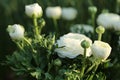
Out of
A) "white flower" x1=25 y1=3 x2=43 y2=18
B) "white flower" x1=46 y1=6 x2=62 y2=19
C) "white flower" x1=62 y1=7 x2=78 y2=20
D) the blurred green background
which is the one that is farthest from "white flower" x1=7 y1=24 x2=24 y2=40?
"white flower" x1=62 y1=7 x2=78 y2=20

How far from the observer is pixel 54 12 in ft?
4.07

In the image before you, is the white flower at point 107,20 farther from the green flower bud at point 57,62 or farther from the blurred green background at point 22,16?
the green flower bud at point 57,62

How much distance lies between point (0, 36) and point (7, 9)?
166 mm

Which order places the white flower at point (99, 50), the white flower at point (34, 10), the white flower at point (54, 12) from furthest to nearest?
→ 1. the white flower at point (54, 12)
2. the white flower at point (34, 10)
3. the white flower at point (99, 50)

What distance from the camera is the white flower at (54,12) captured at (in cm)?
122

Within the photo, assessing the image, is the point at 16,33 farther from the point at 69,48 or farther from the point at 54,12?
the point at 54,12

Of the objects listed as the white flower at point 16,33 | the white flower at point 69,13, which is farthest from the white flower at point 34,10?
the white flower at point 69,13

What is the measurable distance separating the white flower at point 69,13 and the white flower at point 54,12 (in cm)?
5

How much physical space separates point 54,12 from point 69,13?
4.2 inches

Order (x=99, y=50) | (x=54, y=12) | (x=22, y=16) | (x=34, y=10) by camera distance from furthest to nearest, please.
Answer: (x=22, y=16) → (x=54, y=12) → (x=34, y=10) → (x=99, y=50)

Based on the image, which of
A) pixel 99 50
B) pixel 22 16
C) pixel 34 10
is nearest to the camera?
pixel 99 50

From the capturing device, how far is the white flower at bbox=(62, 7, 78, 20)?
132 cm

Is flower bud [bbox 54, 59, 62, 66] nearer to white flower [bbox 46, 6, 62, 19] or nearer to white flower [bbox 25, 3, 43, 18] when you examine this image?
white flower [bbox 25, 3, 43, 18]

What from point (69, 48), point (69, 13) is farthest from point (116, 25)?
point (69, 13)
